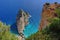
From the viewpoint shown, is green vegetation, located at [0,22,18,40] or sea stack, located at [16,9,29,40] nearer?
green vegetation, located at [0,22,18,40]

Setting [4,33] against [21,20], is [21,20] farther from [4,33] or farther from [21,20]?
[4,33]

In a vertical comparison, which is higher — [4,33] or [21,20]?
[21,20]

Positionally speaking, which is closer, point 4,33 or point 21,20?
point 4,33

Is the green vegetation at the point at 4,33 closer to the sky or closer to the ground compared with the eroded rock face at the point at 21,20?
closer to the ground

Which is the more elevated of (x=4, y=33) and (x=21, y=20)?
(x=21, y=20)

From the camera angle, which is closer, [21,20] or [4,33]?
[4,33]

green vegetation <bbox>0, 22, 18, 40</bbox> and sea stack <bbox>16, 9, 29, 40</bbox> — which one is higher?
sea stack <bbox>16, 9, 29, 40</bbox>

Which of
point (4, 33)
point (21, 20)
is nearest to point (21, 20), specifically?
point (21, 20)

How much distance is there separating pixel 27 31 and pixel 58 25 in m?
8.20

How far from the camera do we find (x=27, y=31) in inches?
496

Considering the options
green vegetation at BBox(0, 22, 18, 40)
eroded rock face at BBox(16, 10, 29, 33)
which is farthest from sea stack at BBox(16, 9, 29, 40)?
green vegetation at BBox(0, 22, 18, 40)

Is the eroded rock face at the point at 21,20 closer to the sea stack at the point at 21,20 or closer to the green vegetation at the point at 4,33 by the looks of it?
the sea stack at the point at 21,20

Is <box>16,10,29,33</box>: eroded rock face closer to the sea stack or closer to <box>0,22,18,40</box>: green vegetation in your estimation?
the sea stack

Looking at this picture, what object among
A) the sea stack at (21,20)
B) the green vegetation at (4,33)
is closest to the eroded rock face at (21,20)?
the sea stack at (21,20)
